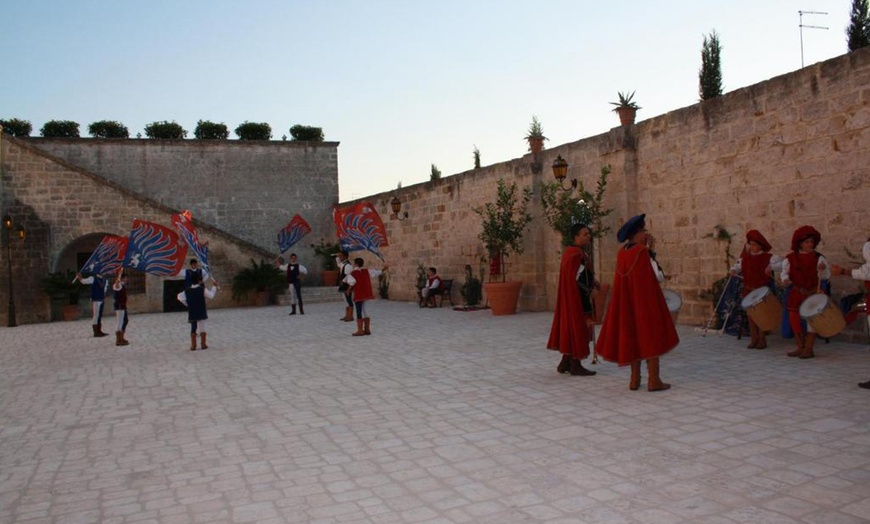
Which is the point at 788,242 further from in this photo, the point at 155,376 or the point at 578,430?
the point at 155,376

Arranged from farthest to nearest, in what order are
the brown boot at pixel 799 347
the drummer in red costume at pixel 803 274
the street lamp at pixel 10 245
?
1. the street lamp at pixel 10 245
2. the brown boot at pixel 799 347
3. the drummer in red costume at pixel 803 274

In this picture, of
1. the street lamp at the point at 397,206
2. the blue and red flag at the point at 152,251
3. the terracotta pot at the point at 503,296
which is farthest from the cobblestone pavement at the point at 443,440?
the street lamp at the point at 397,206

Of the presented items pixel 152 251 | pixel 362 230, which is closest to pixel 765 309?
pixel 362 230

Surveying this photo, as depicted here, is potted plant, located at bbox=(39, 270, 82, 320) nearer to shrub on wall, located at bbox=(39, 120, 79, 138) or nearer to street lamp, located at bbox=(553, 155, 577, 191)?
shrub on wall, located at bbox=(39, 120, 79, 138)

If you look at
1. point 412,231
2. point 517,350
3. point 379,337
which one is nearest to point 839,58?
point 517,350

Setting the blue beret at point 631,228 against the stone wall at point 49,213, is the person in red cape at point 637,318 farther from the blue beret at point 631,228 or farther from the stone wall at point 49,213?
the stone wall at point 49,213

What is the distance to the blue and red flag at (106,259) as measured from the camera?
39.9ft

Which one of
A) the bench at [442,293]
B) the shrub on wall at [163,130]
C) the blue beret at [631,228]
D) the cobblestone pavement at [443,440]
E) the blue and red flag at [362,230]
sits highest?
the shrub on wall at [163,130]

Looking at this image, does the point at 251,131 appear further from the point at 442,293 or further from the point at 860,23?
the point at 860,23

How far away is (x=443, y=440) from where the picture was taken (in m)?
4.70

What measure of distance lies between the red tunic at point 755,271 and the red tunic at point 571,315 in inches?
95.2

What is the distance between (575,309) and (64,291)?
54.8ft

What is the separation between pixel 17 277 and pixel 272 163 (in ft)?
31.3

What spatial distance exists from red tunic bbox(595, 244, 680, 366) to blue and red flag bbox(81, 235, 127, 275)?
9430 mm
